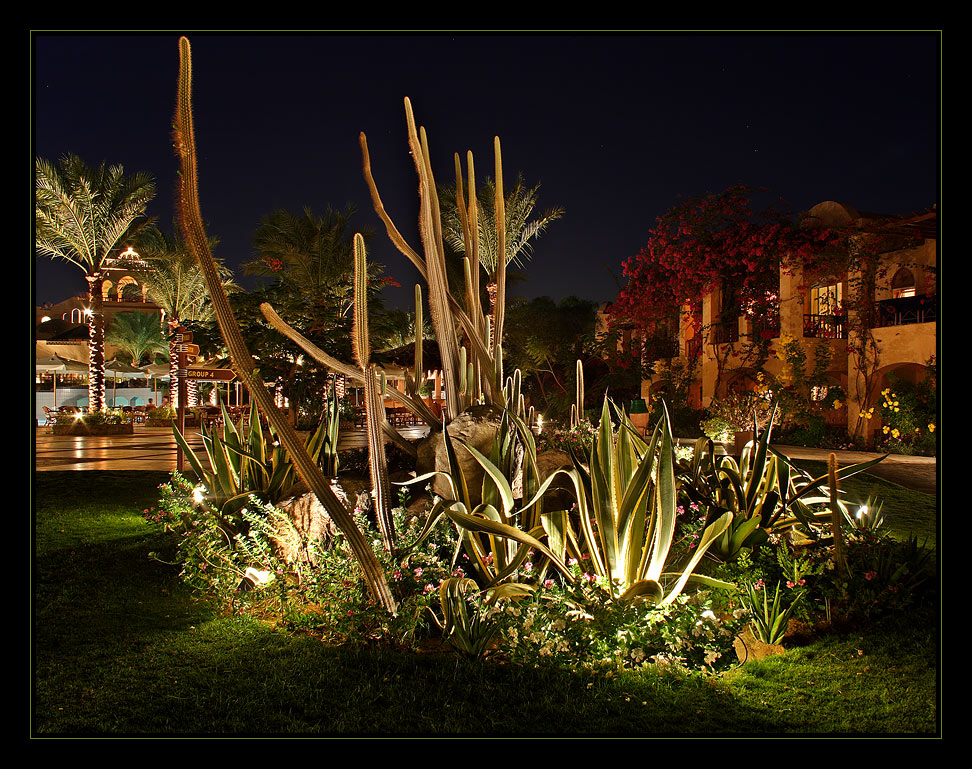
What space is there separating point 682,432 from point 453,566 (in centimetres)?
1143

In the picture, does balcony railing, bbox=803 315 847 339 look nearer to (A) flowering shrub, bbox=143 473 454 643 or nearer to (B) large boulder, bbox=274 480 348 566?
(A) flowering shrub, bbox=143 473 454 643

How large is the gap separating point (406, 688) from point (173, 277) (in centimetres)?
2146

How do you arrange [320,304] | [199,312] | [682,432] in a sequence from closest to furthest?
[682,432] → [320,304] → [199,312]

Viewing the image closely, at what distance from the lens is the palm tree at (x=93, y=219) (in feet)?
54.3

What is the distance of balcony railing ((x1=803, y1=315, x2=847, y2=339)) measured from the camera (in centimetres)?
1302

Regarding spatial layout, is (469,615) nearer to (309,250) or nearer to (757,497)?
(757,497)

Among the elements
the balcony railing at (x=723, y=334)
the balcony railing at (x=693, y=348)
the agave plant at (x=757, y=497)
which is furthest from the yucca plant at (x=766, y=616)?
the balcony railing at (x=693, y=348)

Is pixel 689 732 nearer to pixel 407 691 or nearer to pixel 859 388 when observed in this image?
pixel 407 691

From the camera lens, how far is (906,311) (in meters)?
12.0

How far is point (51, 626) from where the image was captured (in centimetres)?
338

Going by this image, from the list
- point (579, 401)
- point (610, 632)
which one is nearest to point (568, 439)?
point (579, 401)

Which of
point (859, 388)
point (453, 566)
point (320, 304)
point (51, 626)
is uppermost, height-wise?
point (320, 304)

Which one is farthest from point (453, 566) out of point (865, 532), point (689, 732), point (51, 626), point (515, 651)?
point (865, 532)

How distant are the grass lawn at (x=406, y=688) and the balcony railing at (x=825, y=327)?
35.9ft
